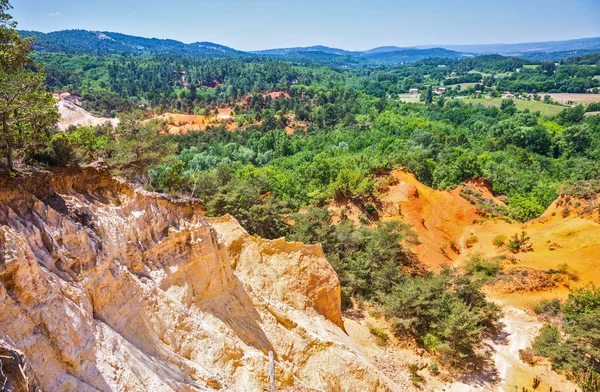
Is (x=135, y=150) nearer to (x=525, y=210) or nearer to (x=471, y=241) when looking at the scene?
(x=471, y=241)

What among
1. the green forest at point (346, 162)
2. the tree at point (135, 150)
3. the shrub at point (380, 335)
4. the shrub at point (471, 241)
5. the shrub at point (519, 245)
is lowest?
the shrub at point (471, 241)

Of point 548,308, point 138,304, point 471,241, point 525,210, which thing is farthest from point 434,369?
point 525,210

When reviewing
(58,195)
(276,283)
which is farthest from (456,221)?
(58,195)

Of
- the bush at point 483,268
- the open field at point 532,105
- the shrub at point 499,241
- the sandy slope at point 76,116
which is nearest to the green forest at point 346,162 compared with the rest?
the open field at point 532,105

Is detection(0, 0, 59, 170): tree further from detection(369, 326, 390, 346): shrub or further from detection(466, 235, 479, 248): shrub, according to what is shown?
detection(466, 235, 479, 248): shrub

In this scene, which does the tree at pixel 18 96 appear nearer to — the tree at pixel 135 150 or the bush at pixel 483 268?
the tree at pixel 135 150
